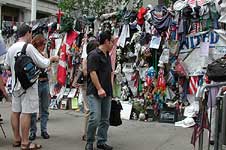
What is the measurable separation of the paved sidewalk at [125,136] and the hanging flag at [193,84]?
96 centimetres

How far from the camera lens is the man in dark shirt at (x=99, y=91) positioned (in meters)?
5.75

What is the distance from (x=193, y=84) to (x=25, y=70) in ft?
14.9

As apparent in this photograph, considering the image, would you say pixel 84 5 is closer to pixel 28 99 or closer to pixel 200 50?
pixel 200 50

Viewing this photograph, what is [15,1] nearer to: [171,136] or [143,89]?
[143,89]

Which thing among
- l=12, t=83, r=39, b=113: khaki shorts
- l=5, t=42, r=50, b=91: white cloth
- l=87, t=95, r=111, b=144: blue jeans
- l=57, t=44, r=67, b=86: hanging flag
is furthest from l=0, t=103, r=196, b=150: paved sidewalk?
l=57, t=44, r=67, b=86: hanging flag

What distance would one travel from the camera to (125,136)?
7.47 meters

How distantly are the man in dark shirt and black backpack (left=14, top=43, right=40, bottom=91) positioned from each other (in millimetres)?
862

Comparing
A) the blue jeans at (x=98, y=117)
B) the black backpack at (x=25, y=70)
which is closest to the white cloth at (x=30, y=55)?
the black backpack at (x=25, y=70)

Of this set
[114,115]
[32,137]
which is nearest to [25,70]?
[32,137]

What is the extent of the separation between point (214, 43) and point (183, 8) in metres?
1.09

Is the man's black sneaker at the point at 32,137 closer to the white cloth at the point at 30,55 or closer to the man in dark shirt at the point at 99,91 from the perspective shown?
the white cloth at the point at 30,55

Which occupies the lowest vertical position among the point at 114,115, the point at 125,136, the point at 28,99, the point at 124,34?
the point at 125,136

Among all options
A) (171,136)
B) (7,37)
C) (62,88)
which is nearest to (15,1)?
(7,37)

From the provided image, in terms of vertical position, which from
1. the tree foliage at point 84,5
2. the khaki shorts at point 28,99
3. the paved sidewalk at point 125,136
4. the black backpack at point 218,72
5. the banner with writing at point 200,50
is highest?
the tree foliage at point 84,5
